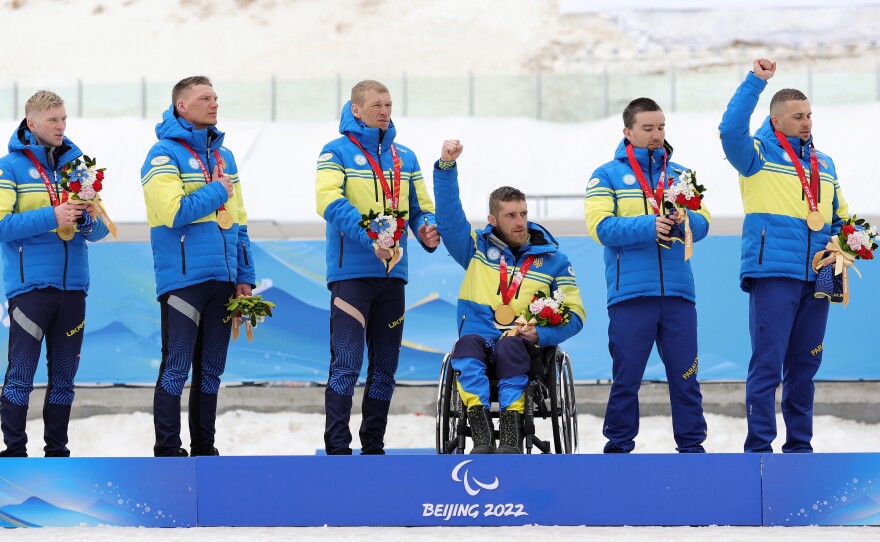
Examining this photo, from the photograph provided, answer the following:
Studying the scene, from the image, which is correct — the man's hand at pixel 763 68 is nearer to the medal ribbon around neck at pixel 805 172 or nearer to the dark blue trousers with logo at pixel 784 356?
the medal ribbon around neck at pixel 805 172

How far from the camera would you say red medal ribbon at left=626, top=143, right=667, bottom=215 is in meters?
5.84

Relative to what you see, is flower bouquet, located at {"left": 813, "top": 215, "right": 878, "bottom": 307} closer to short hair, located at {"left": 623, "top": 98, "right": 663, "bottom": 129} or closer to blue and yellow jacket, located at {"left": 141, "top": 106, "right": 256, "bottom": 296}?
short hair, located at {"left": 623, "top": 98, "right": 663, "bottom": 129}

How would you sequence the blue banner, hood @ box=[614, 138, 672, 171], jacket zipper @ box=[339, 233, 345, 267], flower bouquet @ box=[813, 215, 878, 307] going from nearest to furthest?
flower bouquet @ box=[813, 215, 878, 307]
jacket zipper @ box=[339, 233, 345, 267]
hood @ box=[614, 138, 672, 171]
the blue banner

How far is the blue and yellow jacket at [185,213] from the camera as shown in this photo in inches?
223

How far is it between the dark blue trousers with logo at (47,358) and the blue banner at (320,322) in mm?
3711

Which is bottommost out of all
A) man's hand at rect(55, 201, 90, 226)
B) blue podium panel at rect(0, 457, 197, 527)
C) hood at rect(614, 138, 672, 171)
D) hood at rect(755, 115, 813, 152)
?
blue podium panel at rect(0, 457, 197, 527)

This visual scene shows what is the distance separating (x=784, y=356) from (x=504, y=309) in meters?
1.29

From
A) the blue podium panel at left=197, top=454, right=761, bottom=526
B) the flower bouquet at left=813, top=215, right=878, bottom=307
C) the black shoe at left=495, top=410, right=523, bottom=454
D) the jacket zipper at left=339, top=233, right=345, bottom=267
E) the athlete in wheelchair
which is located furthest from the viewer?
the jacket zipper at left=339, top=233, right=345, bottom=267

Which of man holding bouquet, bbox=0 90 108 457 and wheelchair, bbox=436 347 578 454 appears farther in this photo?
man holding bouquet, bbox=0 90 108 457

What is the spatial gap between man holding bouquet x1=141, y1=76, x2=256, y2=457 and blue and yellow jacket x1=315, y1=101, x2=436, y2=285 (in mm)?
444

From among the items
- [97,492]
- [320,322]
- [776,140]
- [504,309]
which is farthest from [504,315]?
[320,322]

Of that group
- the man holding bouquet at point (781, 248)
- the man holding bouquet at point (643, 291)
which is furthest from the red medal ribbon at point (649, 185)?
the man holding bouquet at point (781, 248)

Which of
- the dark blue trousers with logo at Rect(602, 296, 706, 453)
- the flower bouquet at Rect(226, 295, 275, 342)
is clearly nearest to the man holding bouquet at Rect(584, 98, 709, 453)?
the dark blue trousers with logo at Rect(602, 296, 706, 453)

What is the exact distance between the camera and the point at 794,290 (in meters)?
5.76
